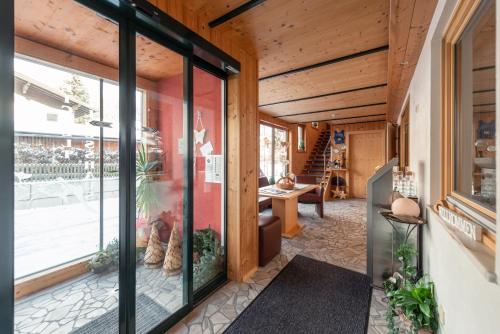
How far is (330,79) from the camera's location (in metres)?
3.22

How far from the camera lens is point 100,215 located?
1797 mm

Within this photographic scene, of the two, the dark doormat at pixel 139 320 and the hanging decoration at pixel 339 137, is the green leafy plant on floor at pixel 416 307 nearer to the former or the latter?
the dark doormat at pixel 139 320

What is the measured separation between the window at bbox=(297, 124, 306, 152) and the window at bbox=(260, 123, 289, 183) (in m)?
0.86

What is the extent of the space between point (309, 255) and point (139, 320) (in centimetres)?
221

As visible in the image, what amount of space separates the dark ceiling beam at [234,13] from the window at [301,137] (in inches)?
241

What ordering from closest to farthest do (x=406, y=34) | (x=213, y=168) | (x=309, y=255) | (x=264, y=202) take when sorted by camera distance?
(x=406, y=34), (x=213, y=168), (x=309, y=255), (x=264, y=202)

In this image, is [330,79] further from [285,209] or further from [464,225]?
[464,225]

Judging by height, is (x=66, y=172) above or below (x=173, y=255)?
above

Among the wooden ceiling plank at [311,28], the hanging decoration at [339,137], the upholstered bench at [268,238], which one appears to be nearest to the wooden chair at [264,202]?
the upholstered bench at [268,238]

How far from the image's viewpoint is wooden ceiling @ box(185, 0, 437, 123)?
A: 1.64 m

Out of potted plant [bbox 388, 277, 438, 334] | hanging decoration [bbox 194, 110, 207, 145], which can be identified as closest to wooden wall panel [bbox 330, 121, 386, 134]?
potted plant [bbox 388, 277, 438, 334]

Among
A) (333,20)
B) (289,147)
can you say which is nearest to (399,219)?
(333,20)

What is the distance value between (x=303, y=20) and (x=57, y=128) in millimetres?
2197

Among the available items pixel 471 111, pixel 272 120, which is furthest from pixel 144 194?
pixel 272 120
